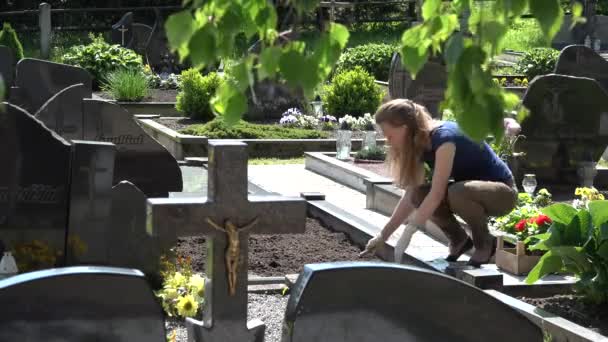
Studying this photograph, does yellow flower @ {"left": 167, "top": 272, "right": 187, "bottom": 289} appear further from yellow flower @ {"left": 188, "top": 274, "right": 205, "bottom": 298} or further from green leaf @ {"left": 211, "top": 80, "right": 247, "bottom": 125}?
green leaf @ {"left": 211, "top": 80, "right": 247, "bottom": 125}

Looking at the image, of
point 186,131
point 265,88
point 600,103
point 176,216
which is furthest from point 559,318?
point 265,88

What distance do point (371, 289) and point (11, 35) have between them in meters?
20.9

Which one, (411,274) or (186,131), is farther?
(186,131)

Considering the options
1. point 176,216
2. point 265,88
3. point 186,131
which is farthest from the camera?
point 265,88

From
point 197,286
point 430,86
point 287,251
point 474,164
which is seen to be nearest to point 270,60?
point 197,286

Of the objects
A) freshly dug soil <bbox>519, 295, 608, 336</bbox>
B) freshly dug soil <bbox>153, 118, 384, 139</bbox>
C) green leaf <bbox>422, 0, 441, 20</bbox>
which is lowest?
freshly dug soil <bbox>153, 118, 384, 139</bbox>

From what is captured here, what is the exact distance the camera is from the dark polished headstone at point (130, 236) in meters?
6.89

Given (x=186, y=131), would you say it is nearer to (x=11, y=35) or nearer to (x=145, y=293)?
(x=11, y=35)

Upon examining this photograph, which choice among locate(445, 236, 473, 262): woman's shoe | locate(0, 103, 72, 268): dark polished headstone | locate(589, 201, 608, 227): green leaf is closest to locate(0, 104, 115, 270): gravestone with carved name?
locate(0, 103, 72, 268): dark polished headstone

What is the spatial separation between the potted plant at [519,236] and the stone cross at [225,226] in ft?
9.06

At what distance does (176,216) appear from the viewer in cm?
480

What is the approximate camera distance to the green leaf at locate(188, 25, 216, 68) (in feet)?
9.07

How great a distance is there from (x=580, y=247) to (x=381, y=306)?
2.31m

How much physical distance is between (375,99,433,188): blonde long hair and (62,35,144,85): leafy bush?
50.0ft
